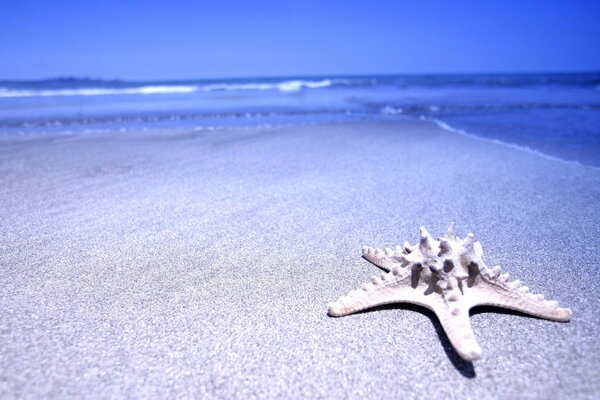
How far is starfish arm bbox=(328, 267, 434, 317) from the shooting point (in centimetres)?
201

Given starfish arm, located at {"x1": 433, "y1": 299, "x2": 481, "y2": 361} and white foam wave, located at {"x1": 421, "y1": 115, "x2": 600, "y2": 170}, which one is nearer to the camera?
starfish arm, located at {"x1": 433, "y1": 299, "x2": 481, "y2": 361}

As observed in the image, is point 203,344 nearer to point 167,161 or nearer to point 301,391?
point 301,391

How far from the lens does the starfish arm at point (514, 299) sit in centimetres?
197

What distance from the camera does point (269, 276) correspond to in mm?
2531

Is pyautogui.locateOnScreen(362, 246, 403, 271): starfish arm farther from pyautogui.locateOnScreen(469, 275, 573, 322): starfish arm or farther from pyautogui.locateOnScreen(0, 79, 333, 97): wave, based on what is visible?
pyautogui.locateOnScreen(0, 79, 333, 97): wave

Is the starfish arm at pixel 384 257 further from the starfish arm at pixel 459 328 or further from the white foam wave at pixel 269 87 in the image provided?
the white foam wave at pixel 269 87

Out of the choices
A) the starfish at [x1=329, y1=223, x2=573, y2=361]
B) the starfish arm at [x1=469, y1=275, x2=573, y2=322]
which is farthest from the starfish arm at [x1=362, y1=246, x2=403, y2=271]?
the starfish arm at [x1=469, y1=275, x2=573, y2=322]

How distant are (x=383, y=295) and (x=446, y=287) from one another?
0.30 m

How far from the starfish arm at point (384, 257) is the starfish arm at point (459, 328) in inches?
18.6

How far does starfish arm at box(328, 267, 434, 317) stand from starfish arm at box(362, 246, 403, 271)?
277 millimetres

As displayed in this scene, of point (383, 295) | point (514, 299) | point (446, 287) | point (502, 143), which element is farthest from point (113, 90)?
point (514, 299)

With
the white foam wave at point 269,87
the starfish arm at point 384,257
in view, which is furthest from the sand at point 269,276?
the white foam wave at point 269,87

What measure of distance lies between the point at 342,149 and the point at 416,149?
109 centimetres

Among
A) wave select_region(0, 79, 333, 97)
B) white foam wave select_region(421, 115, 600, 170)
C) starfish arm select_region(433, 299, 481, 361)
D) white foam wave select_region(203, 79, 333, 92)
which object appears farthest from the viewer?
white foam wave select_region(203, 79, 333, 92)
